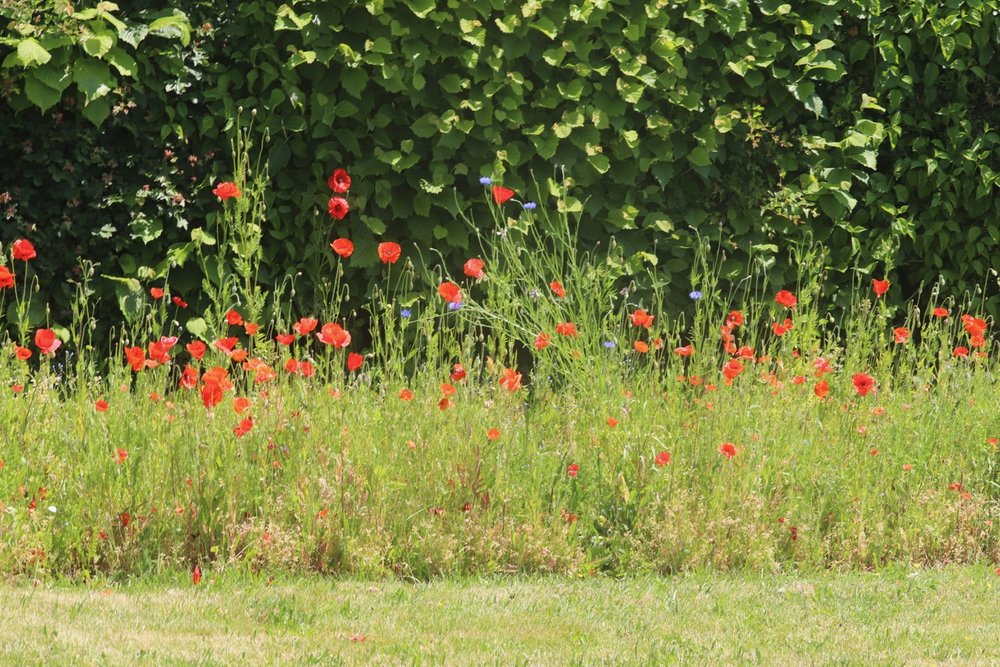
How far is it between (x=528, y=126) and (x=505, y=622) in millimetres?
3179

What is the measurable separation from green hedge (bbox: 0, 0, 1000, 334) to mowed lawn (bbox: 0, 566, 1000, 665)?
2.24 m

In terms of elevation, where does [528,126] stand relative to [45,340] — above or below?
above

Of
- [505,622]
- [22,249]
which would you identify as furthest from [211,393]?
[505,622]

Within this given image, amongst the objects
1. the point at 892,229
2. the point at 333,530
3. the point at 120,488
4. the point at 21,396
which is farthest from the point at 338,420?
the point at 892,229

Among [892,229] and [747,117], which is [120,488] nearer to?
[747,117]

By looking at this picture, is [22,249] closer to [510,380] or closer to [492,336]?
[510,380]

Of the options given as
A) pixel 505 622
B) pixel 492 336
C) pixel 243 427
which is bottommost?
pixel 505 622

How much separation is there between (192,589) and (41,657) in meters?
0.73

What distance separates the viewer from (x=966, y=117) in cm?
700

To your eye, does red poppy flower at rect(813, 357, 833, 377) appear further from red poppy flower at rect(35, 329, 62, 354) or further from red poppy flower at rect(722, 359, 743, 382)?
red poppy flower at rect(35, 329, 62, 354)

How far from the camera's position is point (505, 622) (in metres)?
3.63

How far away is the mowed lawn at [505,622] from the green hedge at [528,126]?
2243 millimetres

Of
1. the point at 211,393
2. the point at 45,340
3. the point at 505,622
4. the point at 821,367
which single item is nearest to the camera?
the point at 505,622

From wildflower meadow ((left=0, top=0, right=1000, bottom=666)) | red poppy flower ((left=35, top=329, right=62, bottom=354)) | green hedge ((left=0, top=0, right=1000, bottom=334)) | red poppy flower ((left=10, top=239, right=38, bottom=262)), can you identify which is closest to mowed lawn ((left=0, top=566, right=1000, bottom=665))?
wildflower meadow ((left=0, top=0, right=1000, bottom=666))
